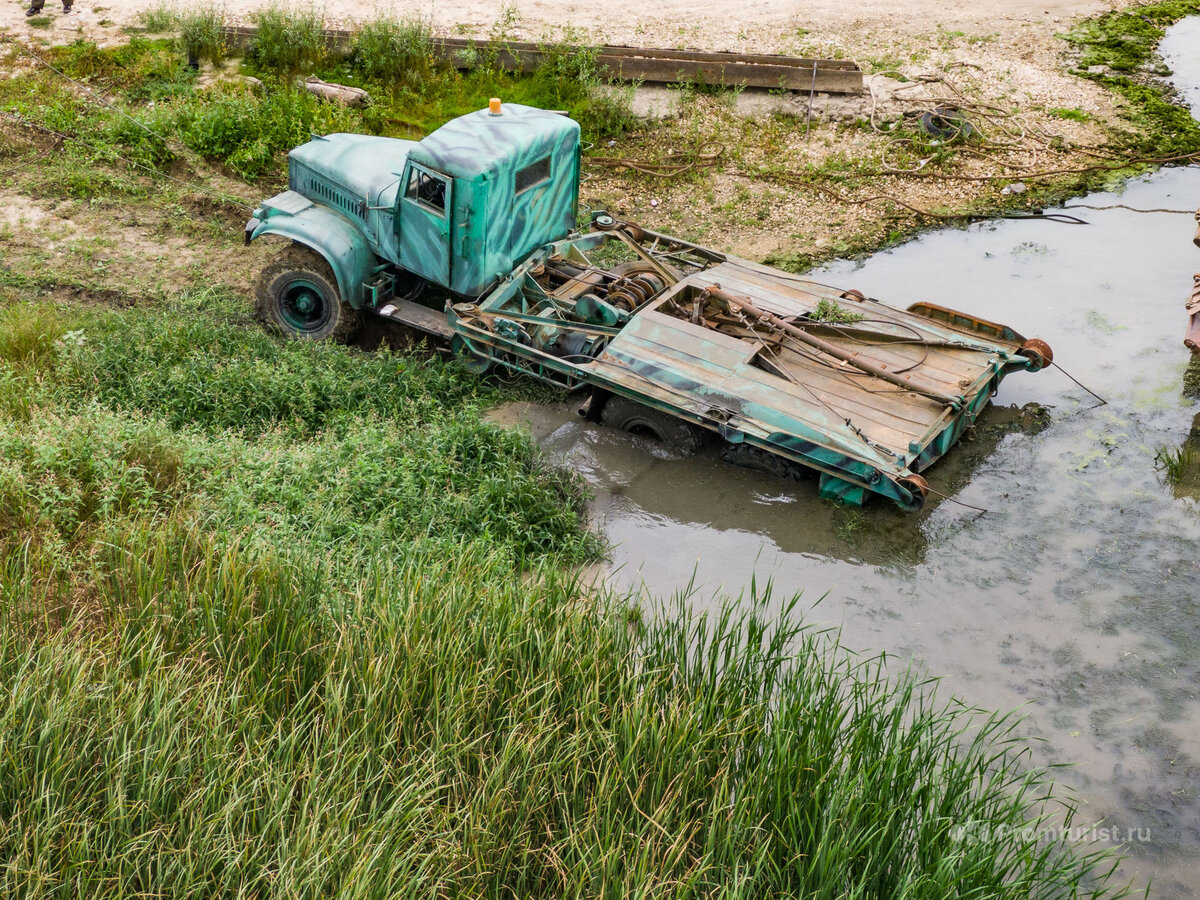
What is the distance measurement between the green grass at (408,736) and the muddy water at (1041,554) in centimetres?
51

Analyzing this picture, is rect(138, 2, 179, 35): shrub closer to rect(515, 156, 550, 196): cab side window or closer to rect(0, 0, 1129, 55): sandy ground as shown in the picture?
rect(0, 0, 1129, 55): sandy ground

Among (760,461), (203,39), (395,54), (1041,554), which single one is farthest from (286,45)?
(1041,554)

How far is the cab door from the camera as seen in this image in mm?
8602

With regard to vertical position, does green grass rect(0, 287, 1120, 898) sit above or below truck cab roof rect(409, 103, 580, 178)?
below

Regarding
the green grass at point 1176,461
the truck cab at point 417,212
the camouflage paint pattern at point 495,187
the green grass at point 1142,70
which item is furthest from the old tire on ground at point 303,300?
the green grass at point 1142,70

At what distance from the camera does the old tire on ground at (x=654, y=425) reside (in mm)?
8445

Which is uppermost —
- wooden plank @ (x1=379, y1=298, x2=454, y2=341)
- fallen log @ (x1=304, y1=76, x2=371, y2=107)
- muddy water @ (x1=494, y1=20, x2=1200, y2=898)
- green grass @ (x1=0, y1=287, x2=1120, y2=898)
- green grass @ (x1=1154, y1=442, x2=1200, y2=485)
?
fallen log @ (x1=304, y1=76, x2=371, y2=107)

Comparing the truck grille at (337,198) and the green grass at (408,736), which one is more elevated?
the truck grille at (337,198)

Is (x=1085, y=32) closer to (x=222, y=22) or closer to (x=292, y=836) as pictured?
(x=222, y=22)

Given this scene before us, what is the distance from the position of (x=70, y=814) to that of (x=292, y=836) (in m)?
0.95

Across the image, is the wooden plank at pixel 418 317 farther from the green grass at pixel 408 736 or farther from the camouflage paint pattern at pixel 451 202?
the green grass at pixel 408 736

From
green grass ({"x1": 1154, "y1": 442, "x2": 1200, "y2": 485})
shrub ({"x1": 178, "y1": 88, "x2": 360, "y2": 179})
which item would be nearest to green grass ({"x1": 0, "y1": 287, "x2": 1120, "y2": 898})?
green grass ({"x1": 1154, "y1": 442, "x2": 1200, "y2": 485})

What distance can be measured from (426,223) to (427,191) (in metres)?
0.27

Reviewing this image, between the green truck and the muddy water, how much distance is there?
0.44 m
